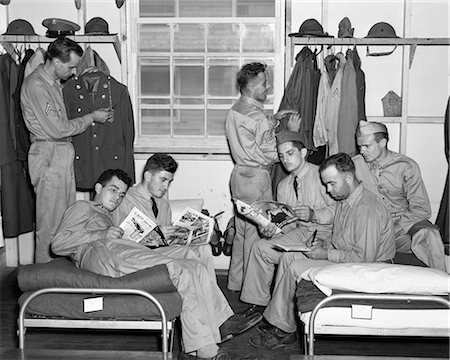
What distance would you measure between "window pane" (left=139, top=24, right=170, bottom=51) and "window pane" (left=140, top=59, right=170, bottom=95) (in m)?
0.17

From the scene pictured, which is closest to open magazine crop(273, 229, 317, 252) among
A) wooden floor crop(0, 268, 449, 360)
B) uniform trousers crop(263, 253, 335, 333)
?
uniform trousers crop(263, 253, 335, 333)

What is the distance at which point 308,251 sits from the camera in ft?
14.5

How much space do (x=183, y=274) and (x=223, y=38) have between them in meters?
2.94

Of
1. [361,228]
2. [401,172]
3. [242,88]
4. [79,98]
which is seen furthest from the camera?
[79,98]

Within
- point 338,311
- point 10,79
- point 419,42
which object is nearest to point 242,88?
point 419,42

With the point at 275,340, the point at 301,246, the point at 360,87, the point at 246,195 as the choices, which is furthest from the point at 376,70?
the point at 275,340

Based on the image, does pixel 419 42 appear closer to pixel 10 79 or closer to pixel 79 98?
pixel 79 98

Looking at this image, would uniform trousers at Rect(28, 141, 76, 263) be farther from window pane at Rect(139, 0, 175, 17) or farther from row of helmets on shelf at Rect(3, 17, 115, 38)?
window pane at Rect(139, 0, 175, 17)

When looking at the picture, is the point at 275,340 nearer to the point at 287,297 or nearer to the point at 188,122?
the point at 287,297

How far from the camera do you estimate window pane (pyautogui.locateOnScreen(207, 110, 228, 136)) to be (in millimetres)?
6488

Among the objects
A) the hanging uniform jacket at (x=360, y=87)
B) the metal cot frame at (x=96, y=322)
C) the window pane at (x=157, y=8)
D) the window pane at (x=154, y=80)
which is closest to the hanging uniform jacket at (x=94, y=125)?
the window pane at (x=154, y=80)

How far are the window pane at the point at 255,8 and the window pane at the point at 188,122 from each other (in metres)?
0.96

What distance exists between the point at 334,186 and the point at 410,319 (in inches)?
45.1

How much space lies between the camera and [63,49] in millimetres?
5379
